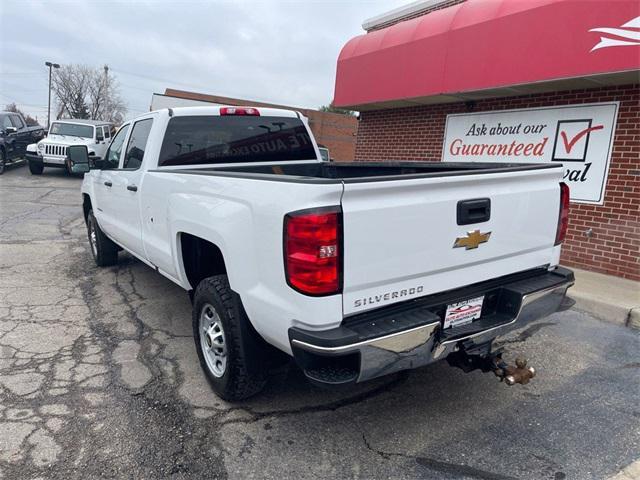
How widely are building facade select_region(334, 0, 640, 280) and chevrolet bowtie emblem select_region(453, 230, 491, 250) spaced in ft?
13.2

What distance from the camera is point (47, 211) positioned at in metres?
10.3

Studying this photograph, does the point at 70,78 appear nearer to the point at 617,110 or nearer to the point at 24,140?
the point at 24,140

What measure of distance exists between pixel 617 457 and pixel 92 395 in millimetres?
3307

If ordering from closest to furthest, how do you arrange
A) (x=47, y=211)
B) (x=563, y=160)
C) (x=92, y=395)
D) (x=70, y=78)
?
(x=92, y=395) → (x=563, y=160) → (x=47, y=211) → (x=70, y=78)

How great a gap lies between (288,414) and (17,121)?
18.5 meters

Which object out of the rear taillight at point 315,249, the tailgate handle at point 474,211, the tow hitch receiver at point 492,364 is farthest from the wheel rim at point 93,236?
the tailgate handle at point 474,211

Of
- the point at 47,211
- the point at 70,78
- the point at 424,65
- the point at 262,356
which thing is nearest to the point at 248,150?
the point at 262,356

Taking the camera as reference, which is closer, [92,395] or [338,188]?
[338,188]

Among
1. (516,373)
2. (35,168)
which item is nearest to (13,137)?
(35,168)

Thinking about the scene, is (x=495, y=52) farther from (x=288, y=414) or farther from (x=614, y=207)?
(x=288, y=414)

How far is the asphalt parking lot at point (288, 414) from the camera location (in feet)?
8.14

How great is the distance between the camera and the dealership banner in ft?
20.1

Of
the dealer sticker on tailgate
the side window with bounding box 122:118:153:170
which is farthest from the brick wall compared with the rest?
the side window with bounding box 122:118:153:170

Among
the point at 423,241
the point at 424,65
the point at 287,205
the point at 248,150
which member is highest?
the point at 424,65
